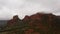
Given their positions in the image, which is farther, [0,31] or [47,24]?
[0,31]

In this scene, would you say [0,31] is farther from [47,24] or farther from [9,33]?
[47,24]

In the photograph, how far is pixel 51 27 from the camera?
4306 centimetres

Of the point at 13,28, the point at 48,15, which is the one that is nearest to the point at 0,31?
the point at 13,28

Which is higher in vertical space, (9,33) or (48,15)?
(48,15)

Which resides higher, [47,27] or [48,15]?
[48,15]

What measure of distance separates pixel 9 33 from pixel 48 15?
33.9 feet

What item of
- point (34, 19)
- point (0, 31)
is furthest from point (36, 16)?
point (0, 31)

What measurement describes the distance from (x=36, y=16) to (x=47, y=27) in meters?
3.91

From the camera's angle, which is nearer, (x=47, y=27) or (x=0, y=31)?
(x=47, y=27)

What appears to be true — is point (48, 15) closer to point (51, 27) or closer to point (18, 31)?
point (51, 27)

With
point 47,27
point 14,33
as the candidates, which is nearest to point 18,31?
point 14,33

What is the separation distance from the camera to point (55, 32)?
141 ft

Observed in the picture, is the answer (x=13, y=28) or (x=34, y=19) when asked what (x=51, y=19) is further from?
(x=13, y=28)

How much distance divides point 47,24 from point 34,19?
334 cm
